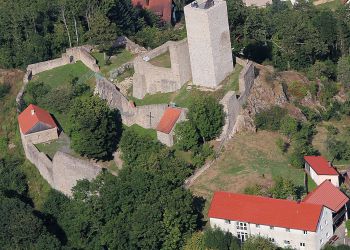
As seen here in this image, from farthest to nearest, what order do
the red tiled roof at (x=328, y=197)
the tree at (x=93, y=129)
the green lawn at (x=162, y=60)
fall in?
1. the green lawn at (x=162, y=60)
2. the tree at (x=93, y=129)
3. the red tiled roof at (x=328, y=197)

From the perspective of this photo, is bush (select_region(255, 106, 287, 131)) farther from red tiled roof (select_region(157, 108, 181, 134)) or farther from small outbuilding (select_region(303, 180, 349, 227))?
small outbuilding (select_region(303, 180, 349, 227))

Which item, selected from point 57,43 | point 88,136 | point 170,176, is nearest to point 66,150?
point 88,136

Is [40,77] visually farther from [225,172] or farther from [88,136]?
[225,172]

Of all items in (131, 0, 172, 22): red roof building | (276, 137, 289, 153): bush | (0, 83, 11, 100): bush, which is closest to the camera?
(276, 137, 289, 153): bush

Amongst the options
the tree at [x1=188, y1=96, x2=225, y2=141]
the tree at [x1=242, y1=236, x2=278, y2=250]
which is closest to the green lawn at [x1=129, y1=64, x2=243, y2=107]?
the tree at [x1=188, y1=96, x2=225, y2=141]

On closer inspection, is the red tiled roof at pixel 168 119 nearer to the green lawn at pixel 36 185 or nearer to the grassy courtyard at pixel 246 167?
the grassy courtyard at pixel 246 167

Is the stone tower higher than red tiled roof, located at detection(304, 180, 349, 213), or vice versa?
the stone tower

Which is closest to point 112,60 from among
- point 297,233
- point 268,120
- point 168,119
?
point 168,119

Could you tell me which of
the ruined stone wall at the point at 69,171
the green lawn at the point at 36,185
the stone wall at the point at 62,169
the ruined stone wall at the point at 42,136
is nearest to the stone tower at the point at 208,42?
the ruined stone wall at the point at 69,171
